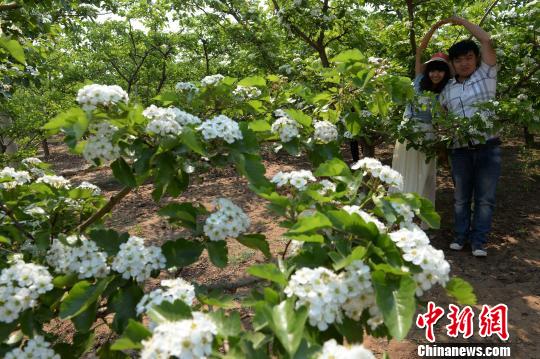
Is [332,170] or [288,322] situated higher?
[332,170]

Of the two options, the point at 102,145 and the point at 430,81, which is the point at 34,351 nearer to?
the point at 102,145

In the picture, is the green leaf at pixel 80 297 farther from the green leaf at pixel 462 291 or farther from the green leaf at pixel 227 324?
the green leaf at pixel 462 291

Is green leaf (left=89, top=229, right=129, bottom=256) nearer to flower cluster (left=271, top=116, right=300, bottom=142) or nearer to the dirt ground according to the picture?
the dirt ground

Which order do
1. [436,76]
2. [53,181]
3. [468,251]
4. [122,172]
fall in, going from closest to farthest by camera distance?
[122,172]
[53,181]
[436,76]
[468,251]

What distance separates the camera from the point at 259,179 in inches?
53.9

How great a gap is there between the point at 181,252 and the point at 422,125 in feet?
9.13

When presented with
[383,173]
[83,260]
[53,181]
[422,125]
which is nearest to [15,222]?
[53,181]

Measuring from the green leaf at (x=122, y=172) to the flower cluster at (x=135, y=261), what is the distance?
0.69ft

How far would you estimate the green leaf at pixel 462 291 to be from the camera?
1069mm

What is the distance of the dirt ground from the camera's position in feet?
8.93

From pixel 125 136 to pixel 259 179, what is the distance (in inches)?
18.9

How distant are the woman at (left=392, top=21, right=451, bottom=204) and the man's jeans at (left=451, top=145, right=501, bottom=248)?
323mm

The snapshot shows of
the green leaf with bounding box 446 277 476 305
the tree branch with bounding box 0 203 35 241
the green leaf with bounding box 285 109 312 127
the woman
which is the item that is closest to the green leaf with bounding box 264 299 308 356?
the green leaf with bounding box 446 277 476 305

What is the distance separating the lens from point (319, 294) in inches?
38.0
